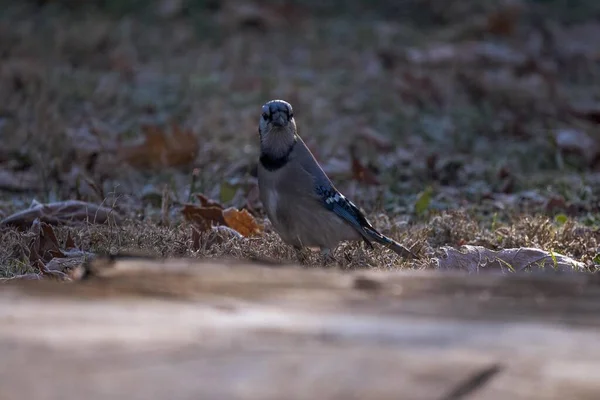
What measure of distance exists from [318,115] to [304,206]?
9.95ft

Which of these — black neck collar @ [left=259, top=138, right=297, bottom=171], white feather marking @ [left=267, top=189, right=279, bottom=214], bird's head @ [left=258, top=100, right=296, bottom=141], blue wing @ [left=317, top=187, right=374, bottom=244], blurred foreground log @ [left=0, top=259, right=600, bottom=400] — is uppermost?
blurred foreground log @ [left=0, top=259, right=600, bottom=400]

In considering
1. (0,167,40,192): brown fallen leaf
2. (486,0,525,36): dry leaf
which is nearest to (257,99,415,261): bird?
(0,167,40,192): brown fallen leaf

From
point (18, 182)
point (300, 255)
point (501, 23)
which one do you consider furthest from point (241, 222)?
point (501, 23)

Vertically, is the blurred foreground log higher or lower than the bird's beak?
higher

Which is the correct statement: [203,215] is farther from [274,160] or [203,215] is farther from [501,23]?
[501,23]

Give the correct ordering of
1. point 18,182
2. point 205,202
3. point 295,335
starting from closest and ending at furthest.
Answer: point 295,335
point 205,202
point 18,182

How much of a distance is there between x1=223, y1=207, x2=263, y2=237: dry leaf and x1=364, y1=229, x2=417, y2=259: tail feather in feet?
1.66

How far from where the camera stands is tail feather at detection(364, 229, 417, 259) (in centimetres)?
398

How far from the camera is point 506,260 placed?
3832 millimetres

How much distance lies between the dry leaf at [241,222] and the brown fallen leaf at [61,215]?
0.42 meters

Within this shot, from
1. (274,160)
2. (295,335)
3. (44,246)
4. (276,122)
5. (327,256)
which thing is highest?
(295,335)

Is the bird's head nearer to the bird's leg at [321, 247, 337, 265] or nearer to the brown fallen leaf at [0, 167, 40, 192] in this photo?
the bird's leg at [321, 247, 337, 265]

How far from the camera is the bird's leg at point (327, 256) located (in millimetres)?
4031

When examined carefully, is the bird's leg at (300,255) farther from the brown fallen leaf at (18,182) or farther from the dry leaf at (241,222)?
the brown fallen leaf at (18,182)
